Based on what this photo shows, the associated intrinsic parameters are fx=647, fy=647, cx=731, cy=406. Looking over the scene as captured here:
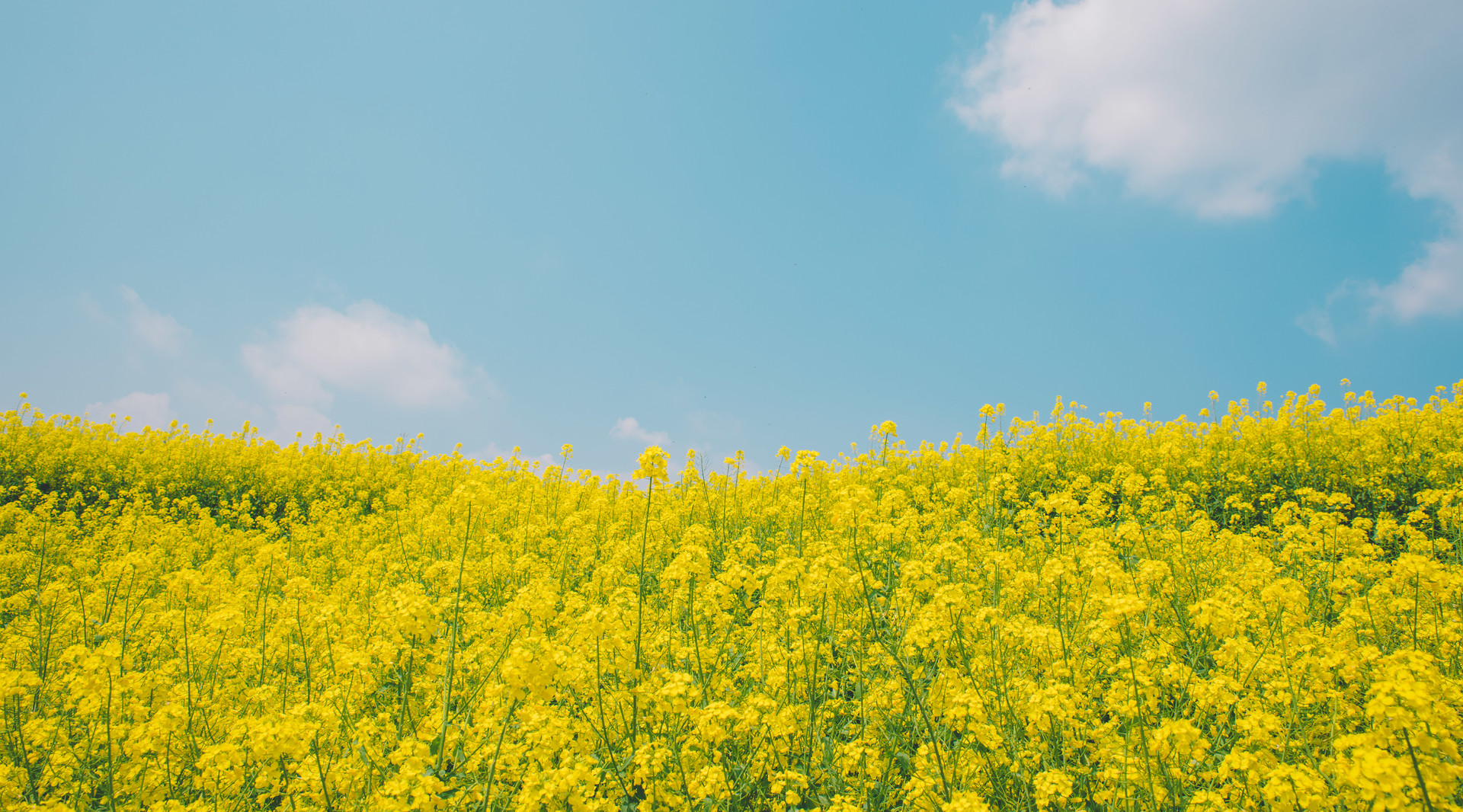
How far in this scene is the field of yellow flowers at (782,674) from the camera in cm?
282

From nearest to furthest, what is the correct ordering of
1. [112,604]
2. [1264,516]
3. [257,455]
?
[112,604]
[1264,516]
[257,455]

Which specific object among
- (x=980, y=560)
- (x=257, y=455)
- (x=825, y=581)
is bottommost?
(x=825, y=581)

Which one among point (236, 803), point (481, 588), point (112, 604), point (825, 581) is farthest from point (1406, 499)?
point (112, 604)

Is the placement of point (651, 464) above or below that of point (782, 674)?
above

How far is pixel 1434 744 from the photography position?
2174 millimetres

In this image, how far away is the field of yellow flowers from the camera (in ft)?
9.26

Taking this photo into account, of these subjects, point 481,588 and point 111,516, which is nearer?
point 481,588

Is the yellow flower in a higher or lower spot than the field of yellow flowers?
higher

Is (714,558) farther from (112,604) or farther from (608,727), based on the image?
(112,604)

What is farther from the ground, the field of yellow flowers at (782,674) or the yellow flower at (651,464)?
the yellow flower at (651,464)

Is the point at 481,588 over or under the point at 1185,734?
over

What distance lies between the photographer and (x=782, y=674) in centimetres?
351

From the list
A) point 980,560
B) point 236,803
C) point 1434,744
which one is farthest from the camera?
point 980,560

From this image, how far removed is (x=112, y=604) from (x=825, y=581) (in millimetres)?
7105
